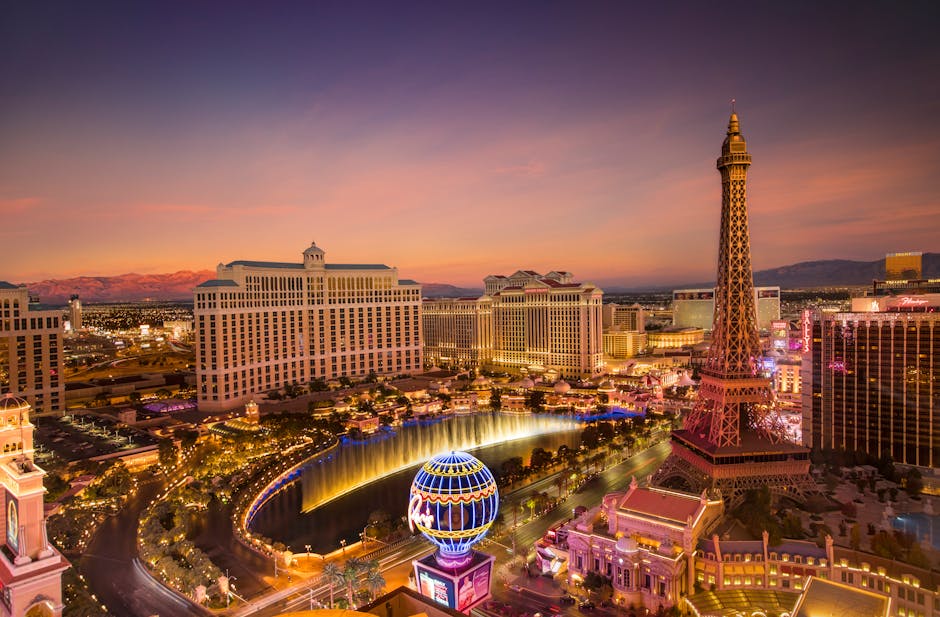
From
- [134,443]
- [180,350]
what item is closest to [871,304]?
[134,443]

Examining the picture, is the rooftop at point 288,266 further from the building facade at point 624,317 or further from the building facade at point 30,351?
the building facade at point 624,317

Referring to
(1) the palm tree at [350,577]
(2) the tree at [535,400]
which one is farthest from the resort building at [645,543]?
(2) the tree at [535,400]

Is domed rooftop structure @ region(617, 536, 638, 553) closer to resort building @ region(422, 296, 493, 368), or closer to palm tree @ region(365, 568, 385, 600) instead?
palm tree @ region(365, 568, 385, 600)

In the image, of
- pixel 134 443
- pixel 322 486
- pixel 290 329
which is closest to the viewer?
pixel 322 486

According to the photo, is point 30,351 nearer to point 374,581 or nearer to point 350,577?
point 350,577

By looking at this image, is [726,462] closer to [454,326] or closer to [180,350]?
[454,326]

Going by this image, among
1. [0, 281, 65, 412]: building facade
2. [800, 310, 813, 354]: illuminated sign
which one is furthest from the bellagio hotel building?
[800, 310, 813, 354]: illuminated sign
